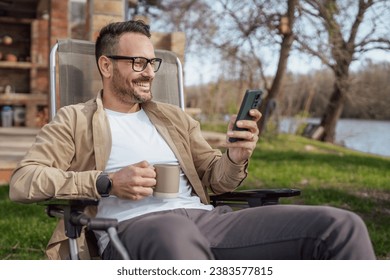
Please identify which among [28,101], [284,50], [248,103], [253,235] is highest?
[284,50]

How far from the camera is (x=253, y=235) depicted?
1.89 meters

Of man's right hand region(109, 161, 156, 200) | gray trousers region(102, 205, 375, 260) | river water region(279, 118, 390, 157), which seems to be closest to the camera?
gray trousers region(102, 205, 375, 260)

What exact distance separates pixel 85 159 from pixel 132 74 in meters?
0.35

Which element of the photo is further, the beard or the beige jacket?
the beard

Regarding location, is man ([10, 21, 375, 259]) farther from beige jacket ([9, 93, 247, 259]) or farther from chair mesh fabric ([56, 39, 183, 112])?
chair mesh fabric ([56, 39, 183, 112])

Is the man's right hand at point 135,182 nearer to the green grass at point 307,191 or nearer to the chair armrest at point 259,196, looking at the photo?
the chair armrest at point 259,196

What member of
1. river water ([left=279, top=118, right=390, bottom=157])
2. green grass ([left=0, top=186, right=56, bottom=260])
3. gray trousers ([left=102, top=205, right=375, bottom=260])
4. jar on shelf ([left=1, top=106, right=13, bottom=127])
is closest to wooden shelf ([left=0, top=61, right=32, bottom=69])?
jar on shelf ([left=1, top=106, right=13, bottom=127])

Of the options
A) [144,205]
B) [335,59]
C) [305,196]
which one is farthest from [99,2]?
[335,59]

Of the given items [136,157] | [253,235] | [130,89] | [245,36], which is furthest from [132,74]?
[245,36]

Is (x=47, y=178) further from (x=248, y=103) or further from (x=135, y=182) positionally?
(x=248, y=103)

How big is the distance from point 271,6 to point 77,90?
7121mm

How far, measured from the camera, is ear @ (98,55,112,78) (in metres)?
2.28

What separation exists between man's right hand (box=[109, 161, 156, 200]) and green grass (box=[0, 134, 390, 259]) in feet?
5.23
